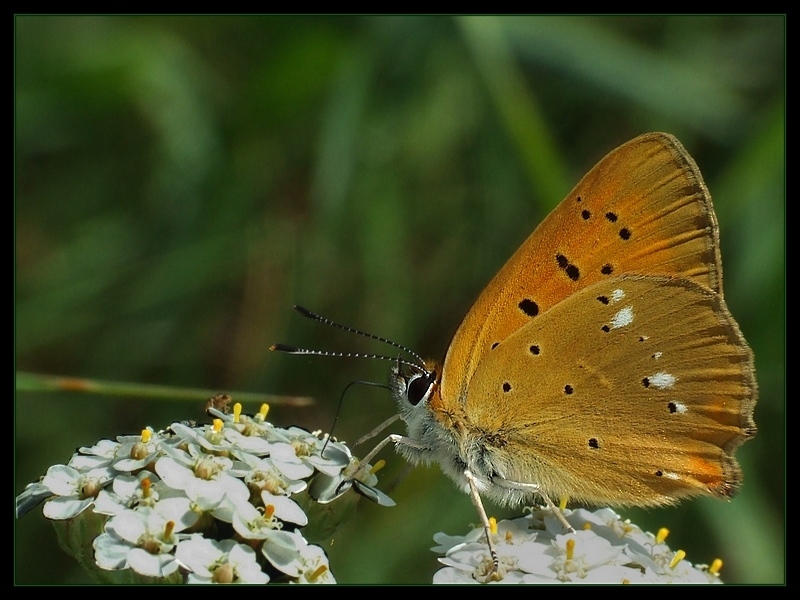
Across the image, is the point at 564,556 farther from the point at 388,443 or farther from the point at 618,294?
the point at 618,294

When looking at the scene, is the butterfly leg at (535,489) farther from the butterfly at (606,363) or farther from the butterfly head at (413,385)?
the butterfly head at (413,385)

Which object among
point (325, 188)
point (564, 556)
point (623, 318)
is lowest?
point (564, 556)

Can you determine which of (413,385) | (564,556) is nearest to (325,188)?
(413,385)

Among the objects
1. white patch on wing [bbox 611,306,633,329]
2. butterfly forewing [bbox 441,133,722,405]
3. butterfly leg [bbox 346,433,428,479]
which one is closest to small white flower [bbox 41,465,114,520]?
butterfly leg [bbox 346,433,428,479]

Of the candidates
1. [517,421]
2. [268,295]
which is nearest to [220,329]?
[268,295]

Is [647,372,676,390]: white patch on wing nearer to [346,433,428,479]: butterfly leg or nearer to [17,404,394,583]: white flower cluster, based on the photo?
[346,433,428,479]: butterfly leg

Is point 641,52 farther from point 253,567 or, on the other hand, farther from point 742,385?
point 253,567

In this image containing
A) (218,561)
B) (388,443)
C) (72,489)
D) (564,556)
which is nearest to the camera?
(218,561)

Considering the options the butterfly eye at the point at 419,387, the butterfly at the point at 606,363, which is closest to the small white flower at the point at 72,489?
the butterfly at the point at 606,363
